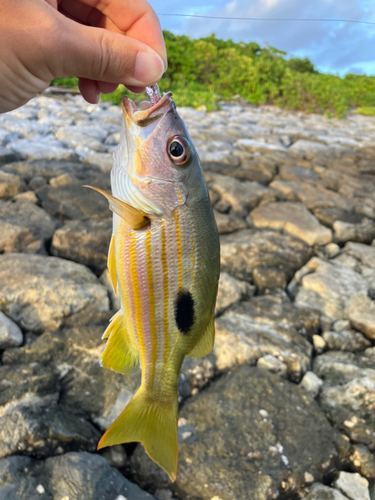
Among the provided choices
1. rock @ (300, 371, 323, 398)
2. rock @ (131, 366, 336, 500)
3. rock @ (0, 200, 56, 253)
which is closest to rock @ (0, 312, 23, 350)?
rock @ (0, 200, 56, 253)

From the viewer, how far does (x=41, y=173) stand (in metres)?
5.16

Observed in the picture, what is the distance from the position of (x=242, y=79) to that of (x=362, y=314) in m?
16.1

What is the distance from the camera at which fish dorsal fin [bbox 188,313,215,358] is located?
5.95ft

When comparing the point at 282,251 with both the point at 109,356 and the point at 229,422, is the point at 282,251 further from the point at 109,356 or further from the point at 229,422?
the point at 109,356

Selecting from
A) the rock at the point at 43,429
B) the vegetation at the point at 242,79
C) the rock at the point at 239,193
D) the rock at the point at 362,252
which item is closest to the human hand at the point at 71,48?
the rock at the point at 43,429

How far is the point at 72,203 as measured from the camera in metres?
4.52

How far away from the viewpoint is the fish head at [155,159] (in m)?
1.60

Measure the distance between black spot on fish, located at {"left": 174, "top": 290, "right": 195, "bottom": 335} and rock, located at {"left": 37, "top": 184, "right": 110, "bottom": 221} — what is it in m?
3.02

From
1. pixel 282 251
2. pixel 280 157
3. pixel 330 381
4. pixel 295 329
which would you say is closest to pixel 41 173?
pixel 282 251

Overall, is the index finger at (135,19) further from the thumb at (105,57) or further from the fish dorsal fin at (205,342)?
the fish dorsal fin at (205,342)

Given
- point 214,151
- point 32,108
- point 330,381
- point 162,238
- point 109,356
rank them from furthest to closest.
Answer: point 32,108 → point 214,151 → point 330,381 → point 109,356 → point 162,238

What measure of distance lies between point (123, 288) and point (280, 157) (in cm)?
737

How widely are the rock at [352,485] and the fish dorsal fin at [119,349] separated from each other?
64.1 inches

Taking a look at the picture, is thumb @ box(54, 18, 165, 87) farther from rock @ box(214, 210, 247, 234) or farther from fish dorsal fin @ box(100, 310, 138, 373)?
rock @ box(214, 210, 247, 234)
